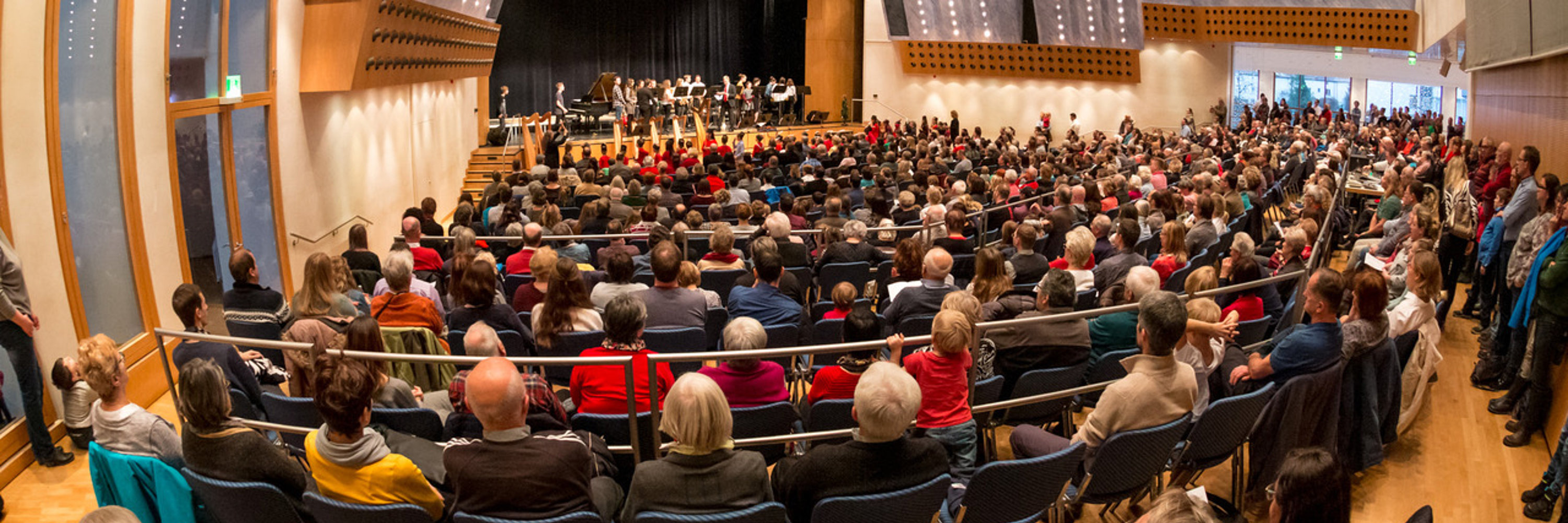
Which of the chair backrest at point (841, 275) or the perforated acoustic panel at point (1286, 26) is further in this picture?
the perforated acoustic panel at point (1286, 26)

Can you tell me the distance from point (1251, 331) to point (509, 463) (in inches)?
158

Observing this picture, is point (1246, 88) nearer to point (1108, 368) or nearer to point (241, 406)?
point (1108, 368)

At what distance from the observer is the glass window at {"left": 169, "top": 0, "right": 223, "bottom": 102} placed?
764 cm

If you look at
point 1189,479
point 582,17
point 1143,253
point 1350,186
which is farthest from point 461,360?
point 582,17

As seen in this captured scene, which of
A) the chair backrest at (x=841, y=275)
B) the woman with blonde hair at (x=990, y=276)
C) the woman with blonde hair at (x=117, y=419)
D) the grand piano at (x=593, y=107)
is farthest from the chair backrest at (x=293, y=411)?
the grand piano at (x=593, y=107)

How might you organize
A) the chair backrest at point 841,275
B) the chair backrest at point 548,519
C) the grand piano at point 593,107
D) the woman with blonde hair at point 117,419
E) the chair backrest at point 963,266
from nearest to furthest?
the chair backrest at point 548,519 < the woman with blonde hair at point 117,419 < the chair backrest at point 841,275 < the chair backrest at point 963,266 < the grand piano at point 593,107

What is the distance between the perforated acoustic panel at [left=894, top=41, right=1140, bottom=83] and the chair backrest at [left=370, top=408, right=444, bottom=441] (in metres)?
23.9

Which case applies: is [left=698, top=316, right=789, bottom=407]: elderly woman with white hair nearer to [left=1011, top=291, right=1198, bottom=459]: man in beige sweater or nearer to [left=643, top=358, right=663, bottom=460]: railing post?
[left=643, top=358, right=663, bottom=460]: railing post

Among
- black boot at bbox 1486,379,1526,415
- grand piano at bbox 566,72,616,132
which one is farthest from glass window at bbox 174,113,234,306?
grand piano at bbox 566,72,616,132

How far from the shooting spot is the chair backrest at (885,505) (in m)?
3.09

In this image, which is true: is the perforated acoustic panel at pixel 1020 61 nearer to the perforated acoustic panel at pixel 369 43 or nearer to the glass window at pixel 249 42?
the perforated acoustic panel at pixel 369 43

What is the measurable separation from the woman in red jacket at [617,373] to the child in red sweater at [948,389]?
1.02m

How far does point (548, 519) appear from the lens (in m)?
3.02

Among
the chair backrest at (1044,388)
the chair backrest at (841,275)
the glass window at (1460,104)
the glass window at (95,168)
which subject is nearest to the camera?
the chair backrest at (1044,388)
